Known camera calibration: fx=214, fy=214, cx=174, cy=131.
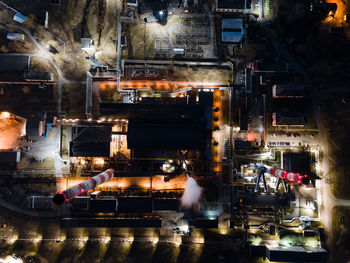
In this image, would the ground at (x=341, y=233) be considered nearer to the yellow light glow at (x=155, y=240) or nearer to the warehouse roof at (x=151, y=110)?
the warehouse roof at (x=151, y=110)

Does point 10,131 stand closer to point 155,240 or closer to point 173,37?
point 155,240

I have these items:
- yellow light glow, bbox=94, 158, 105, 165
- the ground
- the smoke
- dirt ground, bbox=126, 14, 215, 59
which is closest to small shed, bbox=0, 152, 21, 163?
yellow light glow, bbox=94, 158, 105, 165

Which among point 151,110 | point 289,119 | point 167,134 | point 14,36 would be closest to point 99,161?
point 151,110

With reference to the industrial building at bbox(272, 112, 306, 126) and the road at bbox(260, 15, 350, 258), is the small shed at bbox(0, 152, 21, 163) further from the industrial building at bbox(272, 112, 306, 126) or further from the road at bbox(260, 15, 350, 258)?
the road at bbox(260, 15, 350, 258)

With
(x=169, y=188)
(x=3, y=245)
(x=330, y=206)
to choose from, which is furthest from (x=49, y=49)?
(x=330, y=206)

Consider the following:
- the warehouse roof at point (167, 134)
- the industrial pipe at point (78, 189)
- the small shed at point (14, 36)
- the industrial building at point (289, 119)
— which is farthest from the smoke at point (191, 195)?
the small shed at point (14, 36)

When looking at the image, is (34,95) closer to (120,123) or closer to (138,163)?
(120,123)
